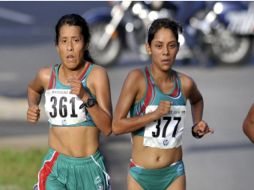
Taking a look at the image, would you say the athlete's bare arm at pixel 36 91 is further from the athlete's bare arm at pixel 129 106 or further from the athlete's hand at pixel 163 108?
the athlete's hand at pixel 163 108

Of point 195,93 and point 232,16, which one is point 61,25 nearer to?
point 195,93

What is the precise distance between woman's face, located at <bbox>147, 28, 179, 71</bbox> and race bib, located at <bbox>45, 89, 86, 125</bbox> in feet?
1.81

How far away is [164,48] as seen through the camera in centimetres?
648

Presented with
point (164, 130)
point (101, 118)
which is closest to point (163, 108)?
point (164, 130)

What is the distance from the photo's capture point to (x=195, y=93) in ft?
22.5

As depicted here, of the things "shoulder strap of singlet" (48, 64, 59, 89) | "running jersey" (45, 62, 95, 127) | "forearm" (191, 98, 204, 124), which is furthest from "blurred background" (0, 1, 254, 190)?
"running jersey" (45, 62, 95, 127)

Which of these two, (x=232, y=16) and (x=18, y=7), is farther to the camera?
(x=18, y=7)

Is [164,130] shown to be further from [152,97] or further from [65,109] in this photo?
[65,109]

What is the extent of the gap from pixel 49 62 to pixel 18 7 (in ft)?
4.54

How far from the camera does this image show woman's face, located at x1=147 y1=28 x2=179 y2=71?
6484mm

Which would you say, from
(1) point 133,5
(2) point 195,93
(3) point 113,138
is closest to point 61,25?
(2) point 195,93

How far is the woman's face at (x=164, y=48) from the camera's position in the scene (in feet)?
21.3

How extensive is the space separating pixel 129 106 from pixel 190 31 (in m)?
9.04

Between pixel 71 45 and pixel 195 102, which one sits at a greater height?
pixel 71 45
